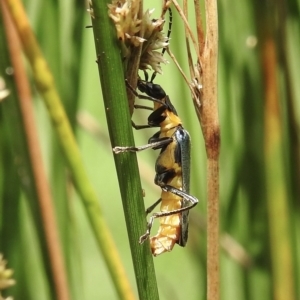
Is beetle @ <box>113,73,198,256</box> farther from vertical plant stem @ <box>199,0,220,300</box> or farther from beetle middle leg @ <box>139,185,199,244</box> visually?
vertical plant stem @ <box>199,0,220,300</box>

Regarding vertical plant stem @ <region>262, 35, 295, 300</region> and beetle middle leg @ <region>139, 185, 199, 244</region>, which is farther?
vertical plant stem @ <region>262, 35, 295, 300</region>

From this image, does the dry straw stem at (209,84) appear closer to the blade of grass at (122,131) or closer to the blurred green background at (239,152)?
the blade of grass at (122,131)

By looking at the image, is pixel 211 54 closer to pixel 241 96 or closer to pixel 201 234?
pixel 241 96

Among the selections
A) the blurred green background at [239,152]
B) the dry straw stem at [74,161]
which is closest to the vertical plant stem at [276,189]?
the blurred green background at [239,152]

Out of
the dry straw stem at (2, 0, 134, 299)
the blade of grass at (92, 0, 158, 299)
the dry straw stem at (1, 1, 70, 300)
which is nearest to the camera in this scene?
the blade of grass at (92, 0, 158, 299)

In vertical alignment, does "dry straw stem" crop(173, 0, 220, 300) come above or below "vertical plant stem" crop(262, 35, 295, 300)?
above

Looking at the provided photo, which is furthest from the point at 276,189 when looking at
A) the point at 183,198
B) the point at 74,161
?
the point at 74,161

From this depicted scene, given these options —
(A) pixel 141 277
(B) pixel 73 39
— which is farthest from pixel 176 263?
(A) pixel 141 277

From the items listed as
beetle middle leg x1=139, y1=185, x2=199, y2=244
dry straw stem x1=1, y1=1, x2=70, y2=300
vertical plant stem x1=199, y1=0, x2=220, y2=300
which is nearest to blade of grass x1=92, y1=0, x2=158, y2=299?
vertical plant stem x1=199, y1=0, x2=220, y2=300
